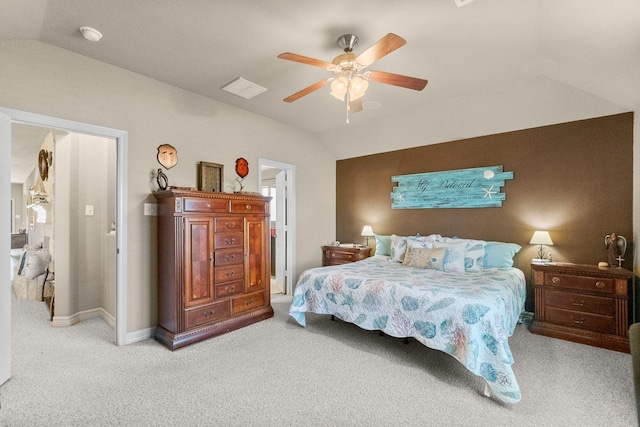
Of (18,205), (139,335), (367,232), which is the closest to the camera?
(139,335)

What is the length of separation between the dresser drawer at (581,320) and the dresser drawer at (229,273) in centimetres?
335

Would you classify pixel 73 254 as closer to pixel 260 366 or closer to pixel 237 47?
pixel 260 366

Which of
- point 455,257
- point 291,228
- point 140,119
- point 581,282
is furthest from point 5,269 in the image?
point 581,282

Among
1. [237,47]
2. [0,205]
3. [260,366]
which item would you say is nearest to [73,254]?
[0,205]

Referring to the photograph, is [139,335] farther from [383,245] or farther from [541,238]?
[541,238]

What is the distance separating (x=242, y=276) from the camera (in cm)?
337

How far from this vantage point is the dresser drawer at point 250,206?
3.30 meters

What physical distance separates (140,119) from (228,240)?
152 centimetres

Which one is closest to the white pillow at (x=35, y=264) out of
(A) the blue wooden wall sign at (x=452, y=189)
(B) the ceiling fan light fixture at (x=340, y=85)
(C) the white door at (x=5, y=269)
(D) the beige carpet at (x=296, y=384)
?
(D) the beige carpet at (x=296, y=384)

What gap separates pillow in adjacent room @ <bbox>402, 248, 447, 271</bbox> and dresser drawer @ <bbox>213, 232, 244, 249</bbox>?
6.95ft

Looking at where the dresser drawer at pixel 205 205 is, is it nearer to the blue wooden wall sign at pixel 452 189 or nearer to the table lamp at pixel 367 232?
the table lamp at pixel 367 232

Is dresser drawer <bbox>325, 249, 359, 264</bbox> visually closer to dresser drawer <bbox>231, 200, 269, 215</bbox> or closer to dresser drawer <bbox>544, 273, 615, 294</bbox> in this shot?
dresser drawer <bbox>231, 200, 269, 215</bbox>

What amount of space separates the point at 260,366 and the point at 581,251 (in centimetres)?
375

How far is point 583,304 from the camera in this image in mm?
2959
